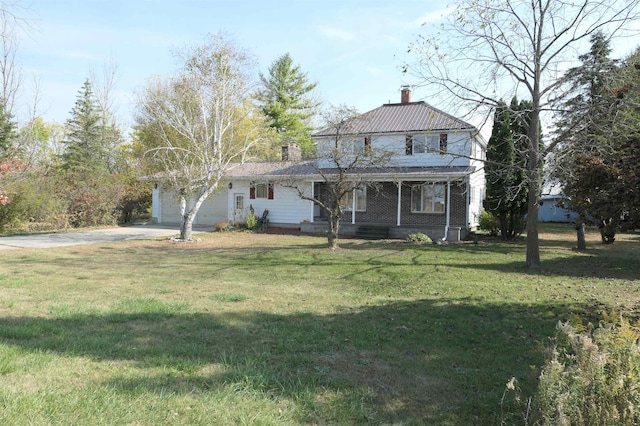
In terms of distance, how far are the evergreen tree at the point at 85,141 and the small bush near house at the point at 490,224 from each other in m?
26.8

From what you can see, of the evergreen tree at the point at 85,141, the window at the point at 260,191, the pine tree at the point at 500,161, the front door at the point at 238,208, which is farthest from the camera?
the evergreen tree at the point at 85,141

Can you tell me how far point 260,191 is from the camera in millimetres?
25641

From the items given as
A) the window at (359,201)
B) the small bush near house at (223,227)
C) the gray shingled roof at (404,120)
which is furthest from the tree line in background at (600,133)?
the small bush near house at (223,227)

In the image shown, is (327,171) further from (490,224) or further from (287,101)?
(287,101)

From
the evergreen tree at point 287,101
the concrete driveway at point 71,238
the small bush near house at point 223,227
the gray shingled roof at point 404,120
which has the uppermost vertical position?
the evergreen tree at point 287,101

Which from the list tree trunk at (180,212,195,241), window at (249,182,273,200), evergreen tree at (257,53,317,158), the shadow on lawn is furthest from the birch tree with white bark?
evergreen tree at (257,53,317,158)

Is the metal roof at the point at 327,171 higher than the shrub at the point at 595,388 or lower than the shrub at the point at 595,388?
higher

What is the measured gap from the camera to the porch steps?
2052cm

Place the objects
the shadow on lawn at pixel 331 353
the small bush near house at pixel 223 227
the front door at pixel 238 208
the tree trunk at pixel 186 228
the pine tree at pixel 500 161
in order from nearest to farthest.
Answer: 1. the shadow on lawn at pixel 331 353
2. the tree trunk at pixel 186 228
3. the pine tree at pixel 500 161
4. the small bush near house at pixel 223 227
5. the front door at pixel 238 208

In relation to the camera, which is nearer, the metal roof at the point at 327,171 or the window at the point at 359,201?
the metal roof at the point at 327,171

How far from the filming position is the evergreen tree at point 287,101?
3903 centimetres

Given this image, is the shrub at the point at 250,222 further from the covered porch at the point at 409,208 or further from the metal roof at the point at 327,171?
the covered porch at the point at 409,208

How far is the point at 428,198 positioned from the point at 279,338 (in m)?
17.7

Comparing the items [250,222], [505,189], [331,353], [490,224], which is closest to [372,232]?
[490,224]
